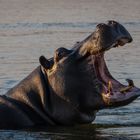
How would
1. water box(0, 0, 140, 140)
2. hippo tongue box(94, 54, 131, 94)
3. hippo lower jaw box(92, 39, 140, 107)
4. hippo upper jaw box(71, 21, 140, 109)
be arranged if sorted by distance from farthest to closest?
1. water box(0, 0, 140, 140)
2. hippo tongue box(94, 54, 131, 94)
3. hippo lower jaw box(92, 39, 140, 107)
4. hippo upper jaw box(71, 21, 140, 109)

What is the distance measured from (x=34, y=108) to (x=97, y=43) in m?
1.22

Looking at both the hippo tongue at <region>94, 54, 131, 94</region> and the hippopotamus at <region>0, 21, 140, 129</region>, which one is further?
the hippo tongue at <region>94, 54, 131, 94</region>

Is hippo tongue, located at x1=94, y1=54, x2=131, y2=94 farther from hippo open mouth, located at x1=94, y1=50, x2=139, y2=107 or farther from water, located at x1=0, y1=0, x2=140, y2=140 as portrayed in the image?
water, located at x1=0, y1=0, x2=140, y2=140

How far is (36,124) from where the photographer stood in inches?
401

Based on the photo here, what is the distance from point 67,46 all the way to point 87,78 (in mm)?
11751

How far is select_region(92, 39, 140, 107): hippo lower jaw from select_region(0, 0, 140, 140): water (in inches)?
17.5

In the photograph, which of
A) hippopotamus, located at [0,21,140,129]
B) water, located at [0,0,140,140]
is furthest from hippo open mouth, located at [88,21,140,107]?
water, located at [0,0,140,140]

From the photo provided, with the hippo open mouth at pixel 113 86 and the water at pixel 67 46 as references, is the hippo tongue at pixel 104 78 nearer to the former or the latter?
the hippo open mouth at pixel 113 86

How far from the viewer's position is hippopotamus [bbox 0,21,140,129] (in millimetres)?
9531

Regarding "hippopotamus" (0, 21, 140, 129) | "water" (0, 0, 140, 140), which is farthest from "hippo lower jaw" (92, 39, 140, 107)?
"water" (0, 0, 140, 140)

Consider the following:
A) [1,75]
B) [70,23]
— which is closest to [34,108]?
[1,75]

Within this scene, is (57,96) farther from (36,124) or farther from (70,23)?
(70,23)

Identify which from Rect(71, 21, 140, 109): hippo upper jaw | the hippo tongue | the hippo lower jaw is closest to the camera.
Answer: Rect(71, 21, 140, 109): hippo upper jaw

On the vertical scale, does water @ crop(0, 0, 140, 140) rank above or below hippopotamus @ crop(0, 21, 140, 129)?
below
